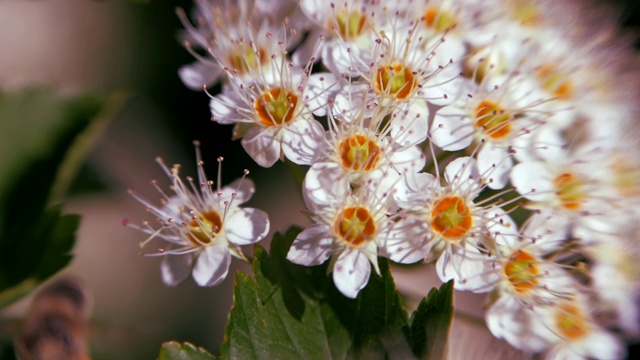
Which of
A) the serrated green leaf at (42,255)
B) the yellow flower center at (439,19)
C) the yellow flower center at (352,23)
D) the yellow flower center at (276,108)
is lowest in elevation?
the serrated green leaf at (42,255)

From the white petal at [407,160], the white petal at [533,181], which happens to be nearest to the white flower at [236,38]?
the white petal at [407,160]

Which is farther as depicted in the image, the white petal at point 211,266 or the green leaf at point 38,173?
the green leaf at point 38,173

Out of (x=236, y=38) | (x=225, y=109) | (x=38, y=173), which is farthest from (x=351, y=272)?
(x=38, y=173)

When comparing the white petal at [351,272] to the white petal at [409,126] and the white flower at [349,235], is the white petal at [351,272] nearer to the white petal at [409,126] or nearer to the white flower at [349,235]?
the white flower at [349,235]

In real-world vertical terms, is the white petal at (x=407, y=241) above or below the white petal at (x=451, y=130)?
below

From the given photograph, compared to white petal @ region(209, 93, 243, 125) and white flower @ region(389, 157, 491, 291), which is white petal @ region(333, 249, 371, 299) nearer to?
white flower @ region(389, 157, 491, 291)

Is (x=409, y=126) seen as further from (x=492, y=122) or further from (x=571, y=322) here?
(x=571, y=322)

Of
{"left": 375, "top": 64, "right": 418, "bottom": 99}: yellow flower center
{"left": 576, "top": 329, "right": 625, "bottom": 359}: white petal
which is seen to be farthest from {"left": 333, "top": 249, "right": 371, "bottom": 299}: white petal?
{"left": 576, "top": 329, "right": 625, "bottom": 359}: white petal

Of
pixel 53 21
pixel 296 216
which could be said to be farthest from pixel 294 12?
pixel 53 21
